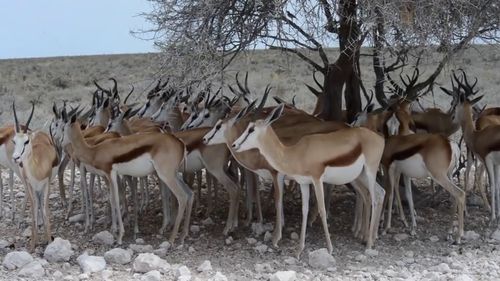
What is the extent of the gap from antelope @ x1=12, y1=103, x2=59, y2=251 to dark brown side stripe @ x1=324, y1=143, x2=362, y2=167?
3038mm

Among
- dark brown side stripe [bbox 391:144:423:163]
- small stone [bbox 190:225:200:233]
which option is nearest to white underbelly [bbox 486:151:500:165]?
dark brown side stripe [bbox 391:144:423:163]

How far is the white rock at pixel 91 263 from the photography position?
6.41 meters

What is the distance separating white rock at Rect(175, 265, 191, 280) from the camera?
6.10 metres

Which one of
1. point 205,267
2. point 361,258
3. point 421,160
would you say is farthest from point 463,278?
point 205,267

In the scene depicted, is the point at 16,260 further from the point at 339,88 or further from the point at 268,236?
the point at 339,88

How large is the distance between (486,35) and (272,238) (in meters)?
3.45

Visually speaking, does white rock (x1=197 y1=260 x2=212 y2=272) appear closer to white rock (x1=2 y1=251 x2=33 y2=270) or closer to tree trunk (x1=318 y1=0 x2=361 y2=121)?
white rock (x1=2 y1=251 x2=33 y2=270)

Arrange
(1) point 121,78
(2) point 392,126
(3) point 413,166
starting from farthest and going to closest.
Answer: (1) point 121,78 → (2) point 392,126 → (3) point 413,166

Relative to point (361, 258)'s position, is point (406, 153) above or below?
above

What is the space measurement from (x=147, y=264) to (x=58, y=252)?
1.04 metres

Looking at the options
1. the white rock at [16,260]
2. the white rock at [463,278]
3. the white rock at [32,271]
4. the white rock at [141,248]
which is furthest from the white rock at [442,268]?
the white rock at [16,260]

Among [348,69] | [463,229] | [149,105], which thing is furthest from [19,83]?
[463,229]

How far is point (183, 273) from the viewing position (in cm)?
620

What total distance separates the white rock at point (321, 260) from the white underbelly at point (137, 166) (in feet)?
6.59
